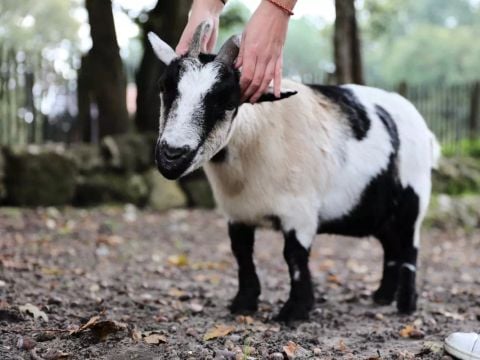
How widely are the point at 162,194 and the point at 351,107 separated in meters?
5.92

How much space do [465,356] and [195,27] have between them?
6.67ft

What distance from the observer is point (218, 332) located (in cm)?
331

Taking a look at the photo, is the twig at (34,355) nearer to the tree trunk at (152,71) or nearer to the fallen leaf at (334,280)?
the fallen leaf at (334,280)

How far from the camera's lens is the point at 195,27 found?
3.36 metres

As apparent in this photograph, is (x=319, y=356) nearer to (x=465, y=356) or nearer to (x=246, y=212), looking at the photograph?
(x=465, y=356)

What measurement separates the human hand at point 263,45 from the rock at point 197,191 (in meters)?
7.02

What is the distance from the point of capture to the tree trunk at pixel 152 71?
10.4 metres

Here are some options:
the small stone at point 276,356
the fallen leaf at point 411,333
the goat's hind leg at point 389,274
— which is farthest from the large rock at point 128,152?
the small stone at point 276,356

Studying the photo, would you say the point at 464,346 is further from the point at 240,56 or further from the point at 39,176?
the point at 39,176

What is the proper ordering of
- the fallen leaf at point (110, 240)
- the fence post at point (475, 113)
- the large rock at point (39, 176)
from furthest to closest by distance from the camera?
the fence post at point (475, 113), the large rock at point (39, 176), the fallen leaf at point (110, 240)

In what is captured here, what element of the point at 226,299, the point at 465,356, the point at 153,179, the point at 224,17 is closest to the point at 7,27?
the point at 224,17

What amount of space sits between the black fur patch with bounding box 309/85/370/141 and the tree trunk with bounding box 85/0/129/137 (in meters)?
6.19

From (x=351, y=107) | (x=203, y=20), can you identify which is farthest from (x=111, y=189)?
(x=203, y=20)

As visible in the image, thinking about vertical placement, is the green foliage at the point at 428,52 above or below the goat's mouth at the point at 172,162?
above
